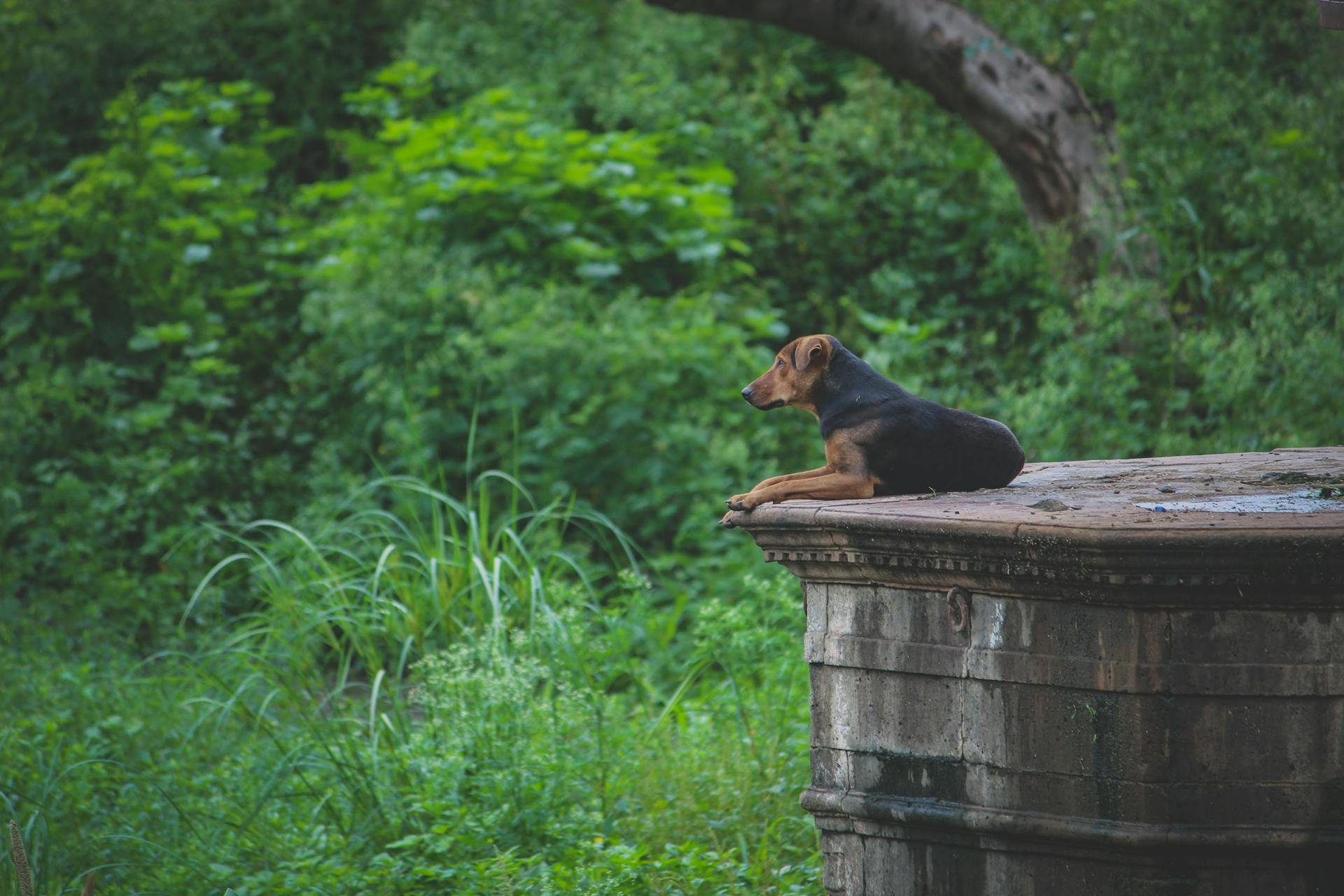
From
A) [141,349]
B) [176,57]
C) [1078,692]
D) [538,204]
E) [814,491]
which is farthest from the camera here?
[176,57]

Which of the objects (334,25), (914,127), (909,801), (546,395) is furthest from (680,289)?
(909,801)

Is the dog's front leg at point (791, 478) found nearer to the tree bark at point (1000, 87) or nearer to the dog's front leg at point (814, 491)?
the dog's front leg at point (814, 491)

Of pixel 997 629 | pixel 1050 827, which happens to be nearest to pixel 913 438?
pixel 997 629

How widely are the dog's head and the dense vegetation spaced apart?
4.91 feet

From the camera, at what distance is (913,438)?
3586 mm

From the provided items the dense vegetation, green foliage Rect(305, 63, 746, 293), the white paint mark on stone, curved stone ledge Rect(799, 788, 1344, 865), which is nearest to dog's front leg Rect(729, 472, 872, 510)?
the white paint mark on stone

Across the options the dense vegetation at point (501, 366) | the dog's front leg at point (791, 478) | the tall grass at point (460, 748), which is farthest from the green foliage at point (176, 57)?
the dog's front leg at point (791, 478)

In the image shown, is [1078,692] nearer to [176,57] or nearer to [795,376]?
[795,376]

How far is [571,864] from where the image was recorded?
4.32 metres

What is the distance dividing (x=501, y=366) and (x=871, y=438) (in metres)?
4.04

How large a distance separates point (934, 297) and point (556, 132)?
278cm

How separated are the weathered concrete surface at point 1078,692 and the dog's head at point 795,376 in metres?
0.41

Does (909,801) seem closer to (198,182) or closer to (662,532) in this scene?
(662,532)

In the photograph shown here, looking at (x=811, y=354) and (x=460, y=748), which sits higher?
(x=811, y=354)
